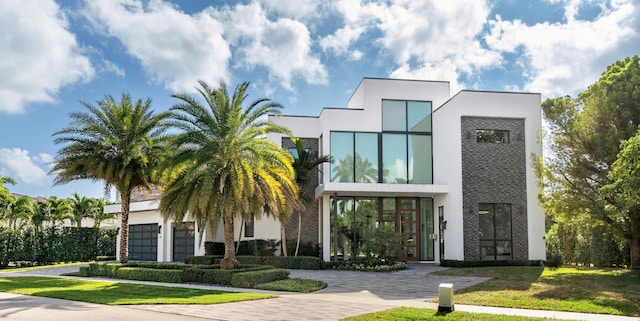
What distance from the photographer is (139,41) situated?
61.8 ft

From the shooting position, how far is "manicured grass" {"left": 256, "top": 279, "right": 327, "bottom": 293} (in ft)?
54.7

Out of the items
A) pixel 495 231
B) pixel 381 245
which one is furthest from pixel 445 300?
pixel 495 231

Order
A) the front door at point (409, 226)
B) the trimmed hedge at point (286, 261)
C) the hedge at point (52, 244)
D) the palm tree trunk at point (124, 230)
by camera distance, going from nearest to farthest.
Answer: the trimmed hedge at point (286, 261) → the palm tree trunk at point (124, 230) → the front door at point (409, 226) → the hedge at point (52, 244)

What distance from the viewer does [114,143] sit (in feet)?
76.8

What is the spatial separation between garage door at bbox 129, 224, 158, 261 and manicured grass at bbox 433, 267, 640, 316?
20053 mm

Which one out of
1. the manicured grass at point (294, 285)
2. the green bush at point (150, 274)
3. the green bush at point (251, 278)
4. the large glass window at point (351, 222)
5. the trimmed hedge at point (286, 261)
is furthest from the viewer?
the large glass window at point (351, 222)

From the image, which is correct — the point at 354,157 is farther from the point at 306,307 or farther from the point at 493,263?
the point at 306,307

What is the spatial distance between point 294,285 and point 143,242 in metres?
19.3

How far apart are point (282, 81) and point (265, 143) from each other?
3162 mm

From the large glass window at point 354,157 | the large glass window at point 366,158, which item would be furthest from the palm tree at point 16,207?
the large glass window at point 366,158

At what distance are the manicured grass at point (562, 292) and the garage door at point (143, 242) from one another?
2005cm

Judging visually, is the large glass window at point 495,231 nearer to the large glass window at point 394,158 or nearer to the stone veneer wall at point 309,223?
the large glass window at point 394,158

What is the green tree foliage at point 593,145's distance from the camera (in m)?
17.9

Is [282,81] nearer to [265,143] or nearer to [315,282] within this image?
[265,143]
